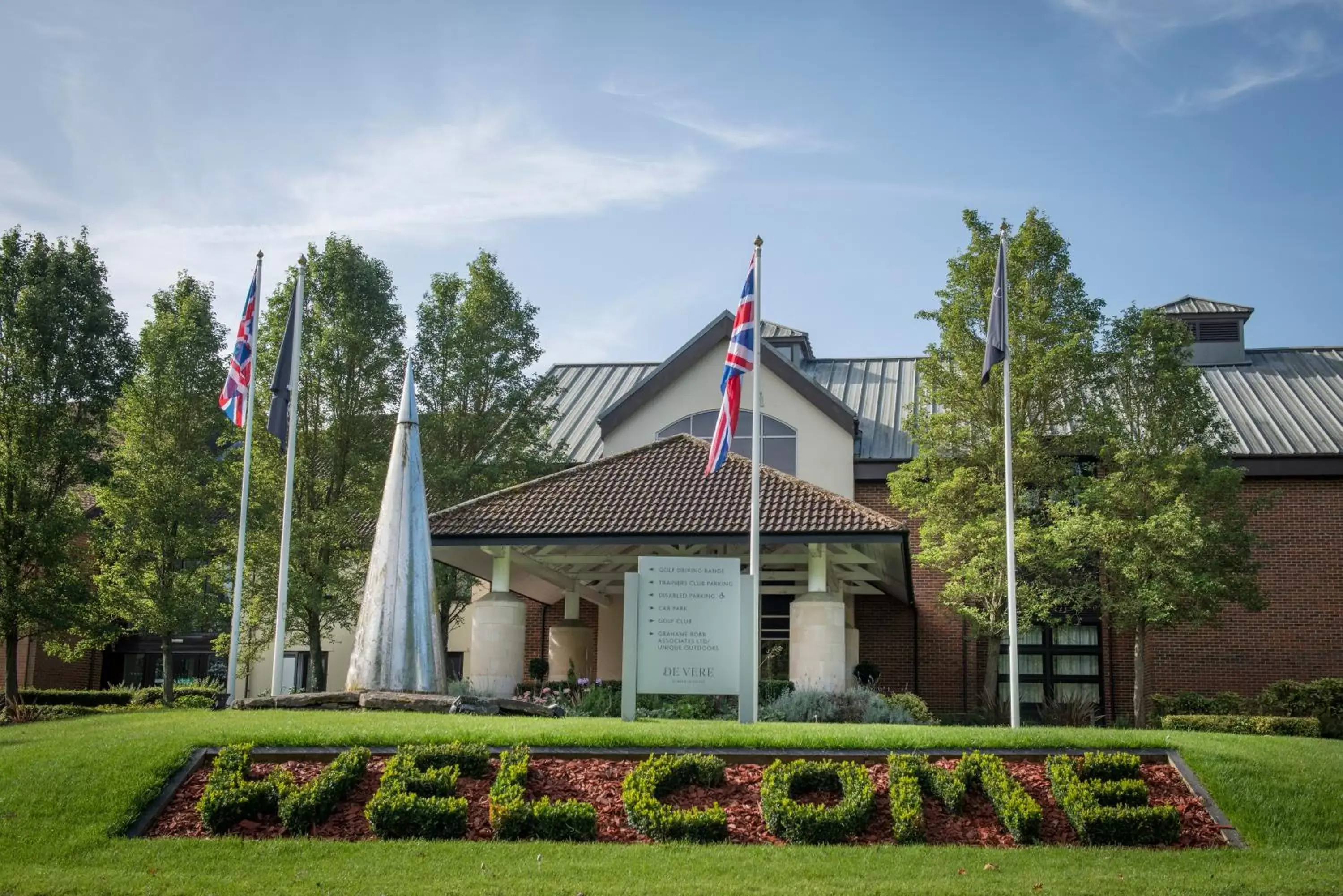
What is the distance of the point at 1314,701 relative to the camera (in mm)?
22984

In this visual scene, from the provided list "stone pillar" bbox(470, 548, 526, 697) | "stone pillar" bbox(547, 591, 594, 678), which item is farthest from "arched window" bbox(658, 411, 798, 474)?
"stone pillar" bbox(470, 548, 526, 697)

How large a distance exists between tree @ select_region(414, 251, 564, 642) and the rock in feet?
33.5

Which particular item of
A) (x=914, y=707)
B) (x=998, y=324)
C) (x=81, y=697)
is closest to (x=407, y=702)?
(x=914, y=707)

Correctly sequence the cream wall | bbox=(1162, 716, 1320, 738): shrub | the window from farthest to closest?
the cream wall → the window → bbox=(1162, 716, 1320, 738): shrub

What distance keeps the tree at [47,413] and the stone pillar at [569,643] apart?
9963 millimetres

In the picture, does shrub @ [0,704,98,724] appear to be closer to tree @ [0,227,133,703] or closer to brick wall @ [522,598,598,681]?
tree @ [0,227,133,703]

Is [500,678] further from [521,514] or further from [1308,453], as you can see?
[1308,453]

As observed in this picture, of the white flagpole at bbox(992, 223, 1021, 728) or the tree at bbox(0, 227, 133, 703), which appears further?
the tree at bbox(0, 227, 133, 703)

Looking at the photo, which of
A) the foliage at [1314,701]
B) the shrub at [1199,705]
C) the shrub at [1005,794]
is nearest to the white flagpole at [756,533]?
the shrub at [1005,794]

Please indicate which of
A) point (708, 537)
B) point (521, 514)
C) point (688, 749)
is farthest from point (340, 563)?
point (688, 749)

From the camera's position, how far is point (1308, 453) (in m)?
28.1

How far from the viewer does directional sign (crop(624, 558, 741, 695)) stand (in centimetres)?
1594

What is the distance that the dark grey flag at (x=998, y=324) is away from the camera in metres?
19.1

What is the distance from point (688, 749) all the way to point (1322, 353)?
27848mm
